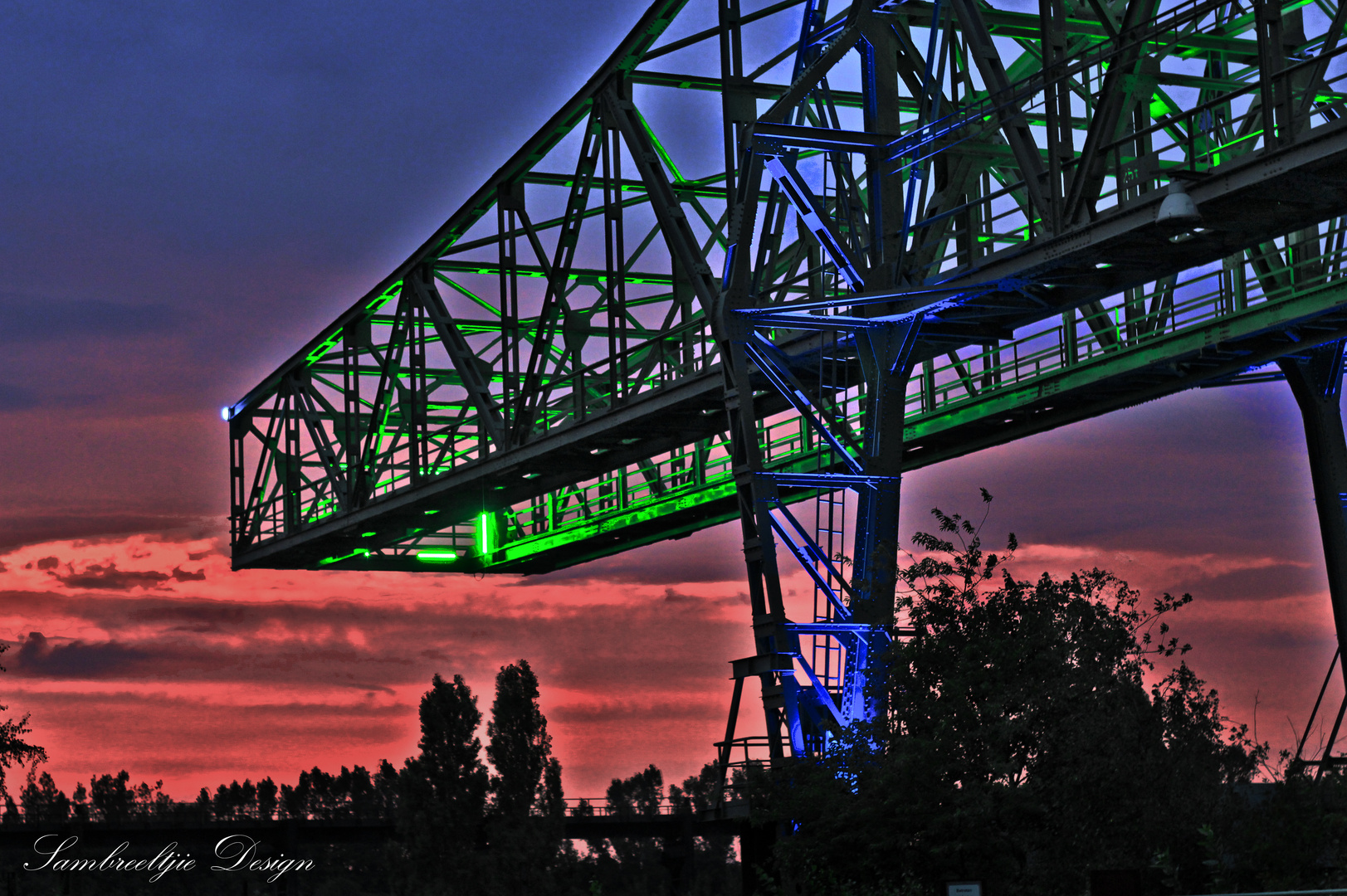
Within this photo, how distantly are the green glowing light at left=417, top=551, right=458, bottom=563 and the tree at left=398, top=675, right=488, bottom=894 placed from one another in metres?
14.2

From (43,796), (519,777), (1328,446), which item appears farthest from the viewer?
(43,796)

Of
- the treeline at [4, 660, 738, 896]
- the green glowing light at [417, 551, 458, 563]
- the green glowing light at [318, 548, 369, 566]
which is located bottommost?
the treeline at [4, 660, 738, 896]

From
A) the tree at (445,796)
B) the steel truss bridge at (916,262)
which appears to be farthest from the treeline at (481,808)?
the steel truss bridge at (916,262)

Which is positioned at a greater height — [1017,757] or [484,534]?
[484,534]

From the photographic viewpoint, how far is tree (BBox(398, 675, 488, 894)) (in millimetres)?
81375

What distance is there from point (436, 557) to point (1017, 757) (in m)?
47.0

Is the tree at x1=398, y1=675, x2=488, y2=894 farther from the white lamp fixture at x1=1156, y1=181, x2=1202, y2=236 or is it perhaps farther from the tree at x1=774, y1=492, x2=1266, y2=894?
the white lamp fixture at x1=1156, y1=181, x2=1202, y2=236

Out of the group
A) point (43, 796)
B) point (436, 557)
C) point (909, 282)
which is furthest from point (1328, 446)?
point (43, 796)

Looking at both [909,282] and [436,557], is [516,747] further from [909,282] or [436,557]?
[909,282]

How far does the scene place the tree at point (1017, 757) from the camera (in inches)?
1077

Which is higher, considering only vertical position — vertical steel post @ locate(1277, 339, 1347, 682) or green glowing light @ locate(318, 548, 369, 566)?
green glowing light @ locate(318, 548, 369, 566)

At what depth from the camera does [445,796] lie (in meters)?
83.0

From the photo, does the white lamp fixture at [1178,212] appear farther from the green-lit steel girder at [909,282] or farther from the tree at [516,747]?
the tree at [516,747]

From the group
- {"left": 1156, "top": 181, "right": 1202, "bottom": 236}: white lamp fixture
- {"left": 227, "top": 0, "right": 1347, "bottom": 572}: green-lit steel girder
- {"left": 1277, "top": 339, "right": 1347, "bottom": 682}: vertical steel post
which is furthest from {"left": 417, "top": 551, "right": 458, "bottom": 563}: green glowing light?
{"left": 1156, "top": 181, "right": 1202, "bottom": 236}: white lamp fixture
